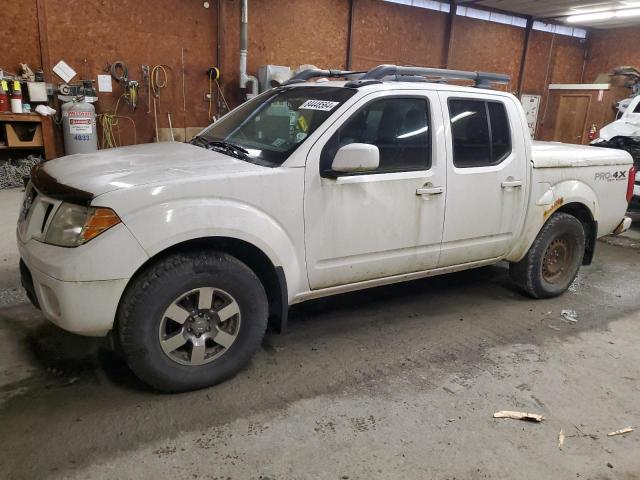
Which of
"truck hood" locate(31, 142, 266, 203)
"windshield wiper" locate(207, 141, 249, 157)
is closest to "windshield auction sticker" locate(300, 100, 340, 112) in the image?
"windshield wiper" locate(207, 141, 249, 157)

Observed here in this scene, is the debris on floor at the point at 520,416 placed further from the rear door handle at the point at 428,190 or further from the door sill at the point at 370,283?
the rear door handle at the point at 428,190

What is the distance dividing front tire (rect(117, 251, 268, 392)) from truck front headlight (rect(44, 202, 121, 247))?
317 millimetres

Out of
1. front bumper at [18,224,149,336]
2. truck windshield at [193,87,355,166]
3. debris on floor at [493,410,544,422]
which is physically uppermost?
truck windshield at [193,87,355,166]

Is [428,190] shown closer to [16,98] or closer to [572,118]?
[16,98]

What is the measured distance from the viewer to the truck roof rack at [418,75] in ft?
11.3

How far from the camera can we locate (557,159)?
13.0 ft

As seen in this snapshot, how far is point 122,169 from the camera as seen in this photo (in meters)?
2.63

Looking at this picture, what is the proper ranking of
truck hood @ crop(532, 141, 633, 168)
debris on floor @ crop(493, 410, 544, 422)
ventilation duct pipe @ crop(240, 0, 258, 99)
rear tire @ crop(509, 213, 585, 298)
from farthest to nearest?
ventilation duct pipe @ crop(240, 0, 258, 99)
rear tire @ crop(509, 213, 585, 298)
truck hood @ crop(532, 141, 633, 168)
debris on floor @ crop(493, 410, 544, 422)

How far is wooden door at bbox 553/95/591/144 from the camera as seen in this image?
1338 cm

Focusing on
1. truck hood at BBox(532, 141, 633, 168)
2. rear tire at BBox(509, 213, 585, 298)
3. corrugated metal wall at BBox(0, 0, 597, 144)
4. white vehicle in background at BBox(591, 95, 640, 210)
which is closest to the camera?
truck hood at BBox(532, 141, 633, 168)

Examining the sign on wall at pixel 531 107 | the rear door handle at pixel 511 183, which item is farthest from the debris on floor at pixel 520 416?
the sign on wall at pixel 531 107

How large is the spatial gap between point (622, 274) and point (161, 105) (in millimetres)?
7777

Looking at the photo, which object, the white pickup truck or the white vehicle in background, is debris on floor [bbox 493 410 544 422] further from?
the white vehicle in background

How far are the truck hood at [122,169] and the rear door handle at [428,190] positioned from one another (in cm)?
111
